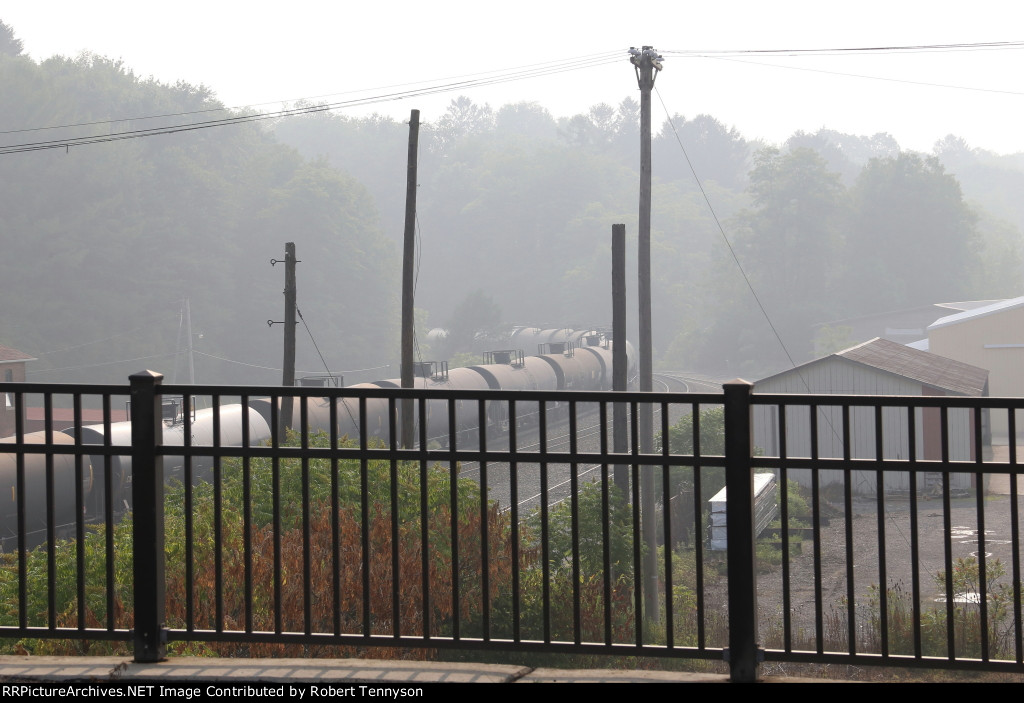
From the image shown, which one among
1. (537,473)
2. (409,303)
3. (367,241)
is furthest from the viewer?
(367,241)

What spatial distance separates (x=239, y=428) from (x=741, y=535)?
78.1 ft

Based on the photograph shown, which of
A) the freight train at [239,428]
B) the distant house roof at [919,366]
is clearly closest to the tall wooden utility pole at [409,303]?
the freight train at [239,428]

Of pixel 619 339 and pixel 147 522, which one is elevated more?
pixel 619 339

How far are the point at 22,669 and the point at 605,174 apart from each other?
488 feet

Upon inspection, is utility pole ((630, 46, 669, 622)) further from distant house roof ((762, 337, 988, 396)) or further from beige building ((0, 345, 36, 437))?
beige building ((0, 345, 36, 437))

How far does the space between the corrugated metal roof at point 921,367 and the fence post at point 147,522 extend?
2915 centimetres

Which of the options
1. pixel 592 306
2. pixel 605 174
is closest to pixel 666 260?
pixel 592 306

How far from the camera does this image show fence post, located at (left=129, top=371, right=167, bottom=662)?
4664mm

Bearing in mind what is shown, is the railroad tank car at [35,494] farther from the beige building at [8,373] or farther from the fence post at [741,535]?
the fence post at [741,535]

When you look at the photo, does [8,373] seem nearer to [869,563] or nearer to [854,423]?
[854,423]

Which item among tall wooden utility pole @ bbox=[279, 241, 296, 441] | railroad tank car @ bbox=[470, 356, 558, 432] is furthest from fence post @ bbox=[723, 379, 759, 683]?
railroad tank car @ bbox=[470, 356, 558, 432]

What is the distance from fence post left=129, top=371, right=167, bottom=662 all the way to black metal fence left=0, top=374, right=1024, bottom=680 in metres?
0.01

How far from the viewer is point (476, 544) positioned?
1114 centimetres

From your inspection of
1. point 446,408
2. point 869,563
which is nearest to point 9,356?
point 446,408
